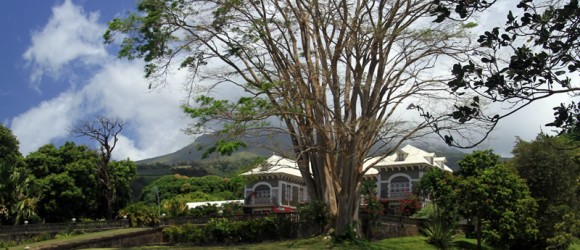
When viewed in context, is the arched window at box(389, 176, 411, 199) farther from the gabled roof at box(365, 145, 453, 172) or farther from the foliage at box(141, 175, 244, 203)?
the foliage at box(141, 175, 244, 203)

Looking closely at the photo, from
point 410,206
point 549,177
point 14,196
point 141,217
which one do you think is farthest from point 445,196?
point 14,196

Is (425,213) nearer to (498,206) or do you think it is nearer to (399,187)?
(498,206)

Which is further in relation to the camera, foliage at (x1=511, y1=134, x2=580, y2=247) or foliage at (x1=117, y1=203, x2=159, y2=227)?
foliage at (x1=511, y1=134, x2=580, y2=247)

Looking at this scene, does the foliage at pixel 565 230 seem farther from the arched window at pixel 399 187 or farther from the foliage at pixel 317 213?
the arched window at pixel 399 187

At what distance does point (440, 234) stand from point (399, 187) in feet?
60.3

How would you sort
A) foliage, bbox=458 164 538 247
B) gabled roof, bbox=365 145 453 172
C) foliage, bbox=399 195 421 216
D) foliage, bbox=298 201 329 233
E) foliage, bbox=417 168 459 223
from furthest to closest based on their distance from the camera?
gabled roof, bbox=365 145 453 172, foliage, bbox=399 195 421 216, foliage, bbox=417 168 459 223, foliage, bbox=458 164 538 247, foliage, bbox=298 201 329 233

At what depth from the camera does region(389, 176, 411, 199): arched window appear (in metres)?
48.2

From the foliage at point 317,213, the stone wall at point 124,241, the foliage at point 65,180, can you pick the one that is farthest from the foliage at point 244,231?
the foliage at point 65,180

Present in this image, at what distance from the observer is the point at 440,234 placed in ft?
100

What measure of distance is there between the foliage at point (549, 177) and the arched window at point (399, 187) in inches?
437

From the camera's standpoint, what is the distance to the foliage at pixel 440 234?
1200 inches

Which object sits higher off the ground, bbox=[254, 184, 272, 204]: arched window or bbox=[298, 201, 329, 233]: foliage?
bbox=[254, 184, 272, 204]: arched window

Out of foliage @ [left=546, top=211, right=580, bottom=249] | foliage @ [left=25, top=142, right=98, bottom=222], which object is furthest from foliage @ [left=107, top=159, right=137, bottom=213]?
foliage @ [left=546, top=211, right=580, bottom=249]

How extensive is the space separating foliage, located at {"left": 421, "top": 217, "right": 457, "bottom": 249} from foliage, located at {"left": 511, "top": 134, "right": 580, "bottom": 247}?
6.94m
